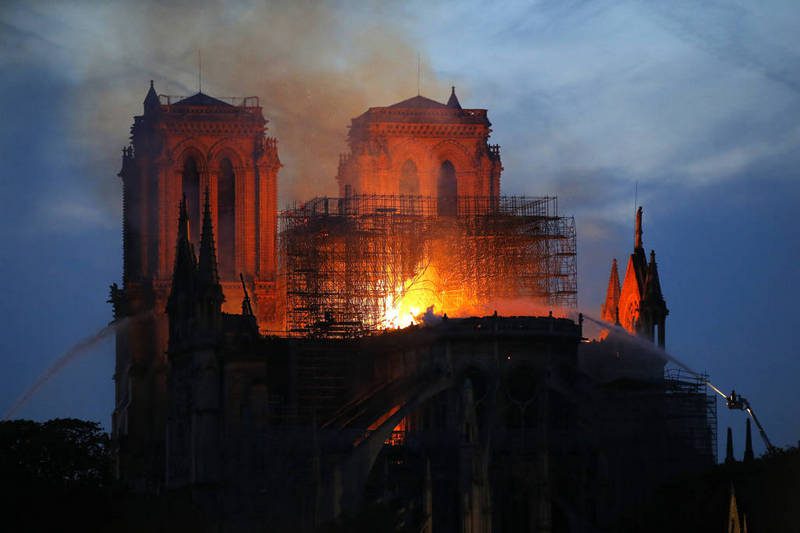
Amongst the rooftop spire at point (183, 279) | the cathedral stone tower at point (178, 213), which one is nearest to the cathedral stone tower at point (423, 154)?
the cathedral stone tower at point (178, 213)

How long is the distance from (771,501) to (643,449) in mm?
12428

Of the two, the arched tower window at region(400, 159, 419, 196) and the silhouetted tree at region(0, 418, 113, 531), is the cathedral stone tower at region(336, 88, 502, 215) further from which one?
the silhouetted tree at region(0, 418, 113, 531)

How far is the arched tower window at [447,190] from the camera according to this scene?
130 meters

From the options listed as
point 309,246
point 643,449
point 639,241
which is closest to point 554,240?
point 639,241

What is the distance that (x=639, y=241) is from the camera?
125875 millimetres

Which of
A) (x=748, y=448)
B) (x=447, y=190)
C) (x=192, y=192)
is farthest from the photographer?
(x=192, y=192)

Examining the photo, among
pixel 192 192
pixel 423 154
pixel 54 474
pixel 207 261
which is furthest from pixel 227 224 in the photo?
pixel 54 474

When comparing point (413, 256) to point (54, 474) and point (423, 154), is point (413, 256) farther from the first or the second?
point (54, 474)

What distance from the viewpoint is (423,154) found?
130500 millimetres

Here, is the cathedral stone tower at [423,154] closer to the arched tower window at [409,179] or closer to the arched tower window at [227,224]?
the arched tower window at [409,179]

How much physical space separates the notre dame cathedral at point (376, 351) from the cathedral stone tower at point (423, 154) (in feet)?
0.42

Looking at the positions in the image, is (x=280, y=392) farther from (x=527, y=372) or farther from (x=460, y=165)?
(x=460, y=165)

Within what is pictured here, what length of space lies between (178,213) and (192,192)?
85.7 inches

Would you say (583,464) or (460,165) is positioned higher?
(460,165)
